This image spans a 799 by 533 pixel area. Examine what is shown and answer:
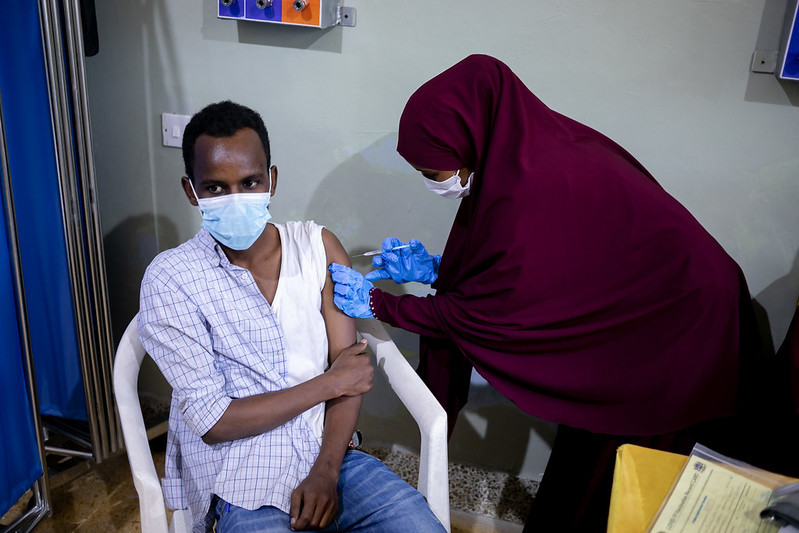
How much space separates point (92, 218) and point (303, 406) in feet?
3.38

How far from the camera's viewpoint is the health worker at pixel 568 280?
1337 millimetres

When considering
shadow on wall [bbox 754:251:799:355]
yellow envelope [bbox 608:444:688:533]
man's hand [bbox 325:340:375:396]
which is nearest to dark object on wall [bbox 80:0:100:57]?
man's hand [bbox 325:340:375:396]

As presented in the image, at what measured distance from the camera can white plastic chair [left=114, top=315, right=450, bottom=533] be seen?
3.96 ft

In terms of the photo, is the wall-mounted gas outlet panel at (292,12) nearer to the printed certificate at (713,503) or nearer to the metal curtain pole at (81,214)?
the metal curtain pole at (81,214)

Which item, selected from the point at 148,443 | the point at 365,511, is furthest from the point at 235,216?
the point at 365,511

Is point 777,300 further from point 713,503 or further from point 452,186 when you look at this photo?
point 713,503

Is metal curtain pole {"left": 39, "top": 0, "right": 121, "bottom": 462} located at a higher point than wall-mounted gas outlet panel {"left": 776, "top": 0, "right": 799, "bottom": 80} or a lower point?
lower

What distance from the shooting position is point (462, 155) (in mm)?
1423

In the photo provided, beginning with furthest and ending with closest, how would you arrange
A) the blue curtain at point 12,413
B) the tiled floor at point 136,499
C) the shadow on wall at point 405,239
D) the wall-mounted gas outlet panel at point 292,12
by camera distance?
the shadow on wall at point 405,239 → the tiled floor at point 136,499 → the wall-mounted gas outlet panel at point 292,12 → the blue curtain at point 12,413

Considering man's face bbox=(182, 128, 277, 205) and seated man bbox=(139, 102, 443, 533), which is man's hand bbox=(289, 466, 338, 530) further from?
man's face bbox=(182, 128, 277, 205)

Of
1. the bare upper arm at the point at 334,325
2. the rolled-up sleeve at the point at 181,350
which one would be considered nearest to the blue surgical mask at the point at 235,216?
the rolled-up sleeve at the point at 181,350

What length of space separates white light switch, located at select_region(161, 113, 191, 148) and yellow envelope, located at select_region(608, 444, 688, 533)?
5.74 feet

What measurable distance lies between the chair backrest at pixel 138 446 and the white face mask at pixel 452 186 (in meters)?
0.78

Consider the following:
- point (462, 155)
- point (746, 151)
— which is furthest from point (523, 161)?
point (746, 151)
